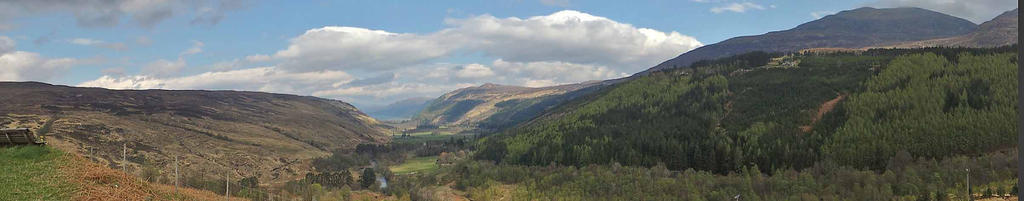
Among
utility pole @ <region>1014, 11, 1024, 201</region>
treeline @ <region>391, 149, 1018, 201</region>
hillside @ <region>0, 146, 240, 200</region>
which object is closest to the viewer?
utility pole @ <region>1014, 11, 1024, 201</region>

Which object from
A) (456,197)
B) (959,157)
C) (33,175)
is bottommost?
(456,197)

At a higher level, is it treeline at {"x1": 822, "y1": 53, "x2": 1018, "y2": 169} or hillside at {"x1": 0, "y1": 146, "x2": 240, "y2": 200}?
hillside at {"x1": 0, "y1": 146, "x2": 240, "y2": 200}

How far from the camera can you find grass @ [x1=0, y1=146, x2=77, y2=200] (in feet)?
119

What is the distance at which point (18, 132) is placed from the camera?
46781mm

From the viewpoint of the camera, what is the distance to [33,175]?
3984 centimetres

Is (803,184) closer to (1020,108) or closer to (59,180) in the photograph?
(59,180)

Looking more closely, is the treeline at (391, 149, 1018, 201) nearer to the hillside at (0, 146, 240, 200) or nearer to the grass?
the hillside at (0, 146, 240, 200)

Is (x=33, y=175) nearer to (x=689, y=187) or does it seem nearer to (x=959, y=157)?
(x=689, y=187)

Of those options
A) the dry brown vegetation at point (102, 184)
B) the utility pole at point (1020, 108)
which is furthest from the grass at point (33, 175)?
the utility pole at point (1020, 108)

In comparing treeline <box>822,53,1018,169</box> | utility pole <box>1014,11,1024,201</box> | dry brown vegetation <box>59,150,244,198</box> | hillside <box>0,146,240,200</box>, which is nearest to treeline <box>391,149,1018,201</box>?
treeline <box>822,53,1018,169</box>

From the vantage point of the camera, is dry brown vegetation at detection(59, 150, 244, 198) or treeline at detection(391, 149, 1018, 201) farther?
treeline at detection(391, 149, 1018, 201)

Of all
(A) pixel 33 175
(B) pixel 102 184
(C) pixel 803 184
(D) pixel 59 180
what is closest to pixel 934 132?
(C) pixel 803 184

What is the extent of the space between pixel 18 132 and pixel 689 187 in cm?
15528

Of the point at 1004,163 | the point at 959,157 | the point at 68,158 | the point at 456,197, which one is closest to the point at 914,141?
the point at 959,157
